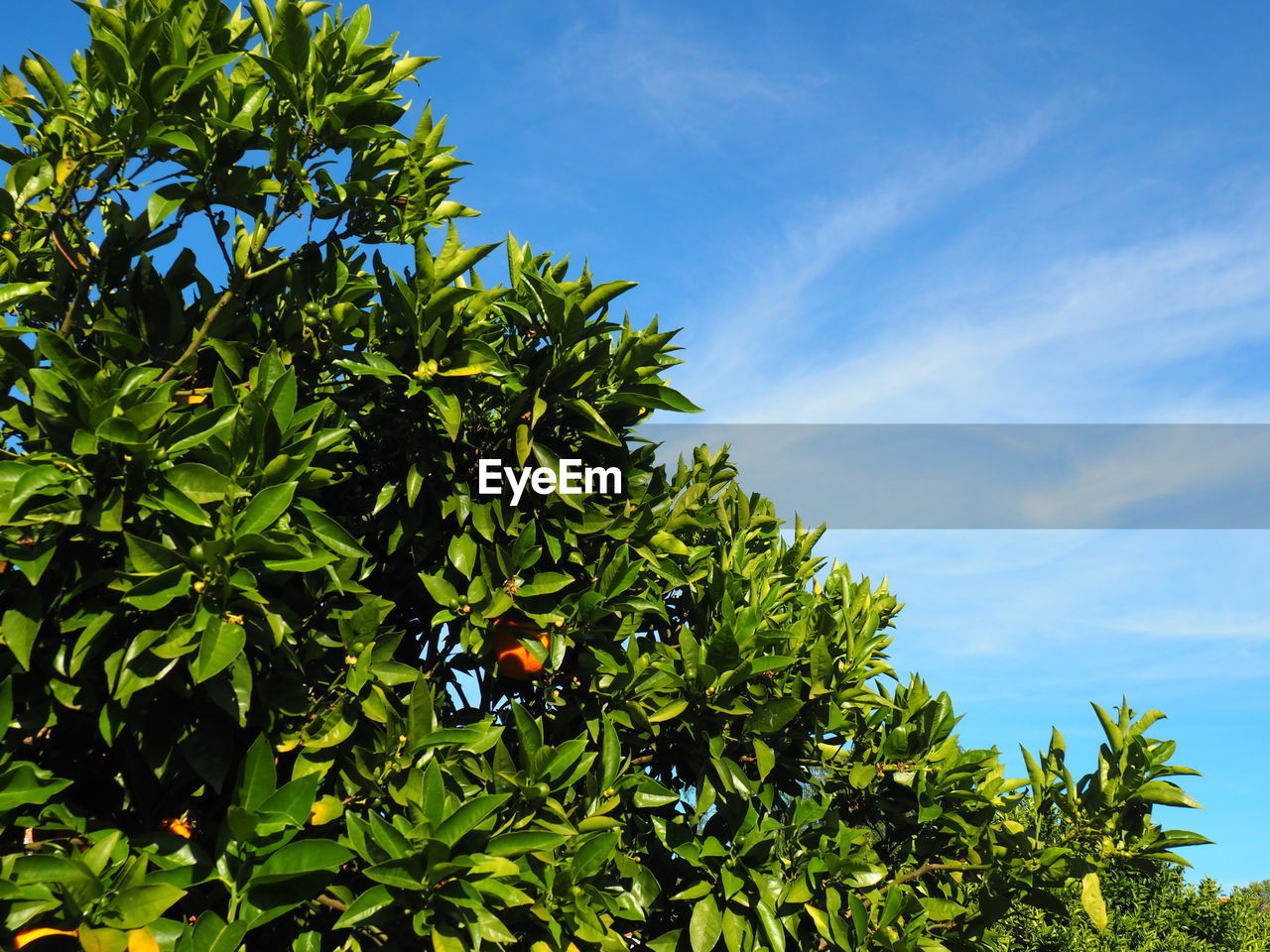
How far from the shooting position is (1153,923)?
264 inches

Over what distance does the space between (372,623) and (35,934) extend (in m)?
1.18

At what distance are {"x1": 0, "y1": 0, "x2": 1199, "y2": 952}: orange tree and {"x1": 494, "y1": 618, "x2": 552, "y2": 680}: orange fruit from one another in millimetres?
27

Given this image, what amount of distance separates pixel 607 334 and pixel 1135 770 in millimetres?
2856

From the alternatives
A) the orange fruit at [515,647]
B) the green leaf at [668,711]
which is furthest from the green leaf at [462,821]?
the green leaf at [668,711]

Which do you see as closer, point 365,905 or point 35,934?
point 35,934

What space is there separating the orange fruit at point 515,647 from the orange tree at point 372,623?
3 cm

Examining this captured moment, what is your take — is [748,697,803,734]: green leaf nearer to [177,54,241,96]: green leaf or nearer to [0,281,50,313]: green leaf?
[0,281,50,313]: green leaf

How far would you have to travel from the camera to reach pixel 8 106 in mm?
3471

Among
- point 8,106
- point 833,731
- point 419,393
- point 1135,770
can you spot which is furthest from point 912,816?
point 8,106

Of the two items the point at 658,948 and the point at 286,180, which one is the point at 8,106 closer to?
the point at 286,180

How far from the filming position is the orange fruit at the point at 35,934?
8.05 ft

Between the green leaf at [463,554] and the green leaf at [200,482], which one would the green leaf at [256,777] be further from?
the green leaf at [463,554]

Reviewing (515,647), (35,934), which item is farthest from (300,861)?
(515,647)

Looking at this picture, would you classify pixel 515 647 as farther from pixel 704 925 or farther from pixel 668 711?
pixel 704 925
